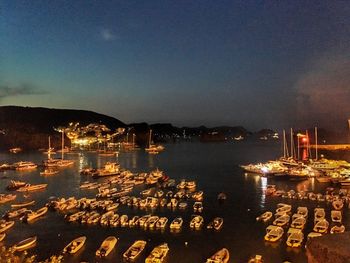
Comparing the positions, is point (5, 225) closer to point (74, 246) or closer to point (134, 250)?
point (74, 246)

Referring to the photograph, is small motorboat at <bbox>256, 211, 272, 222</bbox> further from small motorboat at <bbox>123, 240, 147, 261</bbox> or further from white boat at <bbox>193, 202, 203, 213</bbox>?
small motorboat at <bbox>123, 240, 147, 261</bbox>

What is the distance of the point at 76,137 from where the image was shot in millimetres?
98438

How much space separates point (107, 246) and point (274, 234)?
715 centimetres

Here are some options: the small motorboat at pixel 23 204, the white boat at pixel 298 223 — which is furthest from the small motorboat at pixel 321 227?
the small motorboat at pixel 23 204

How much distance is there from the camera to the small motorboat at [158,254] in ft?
43.8

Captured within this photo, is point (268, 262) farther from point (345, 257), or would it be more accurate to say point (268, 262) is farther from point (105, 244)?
point (345, 257)

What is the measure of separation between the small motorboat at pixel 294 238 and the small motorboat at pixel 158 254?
199 inches

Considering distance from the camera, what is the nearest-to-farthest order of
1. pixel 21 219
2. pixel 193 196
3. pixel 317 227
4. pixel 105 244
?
pixel 105 244 < pixel 317 227 < pixel 21 219 < pixel 193 196

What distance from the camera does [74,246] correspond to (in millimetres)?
14789

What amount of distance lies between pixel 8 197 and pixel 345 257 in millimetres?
27958

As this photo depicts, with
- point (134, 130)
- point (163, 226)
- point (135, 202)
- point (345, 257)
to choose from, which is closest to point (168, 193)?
point (135, 202)

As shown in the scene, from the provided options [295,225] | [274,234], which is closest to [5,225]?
[274,234]

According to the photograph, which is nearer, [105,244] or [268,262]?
[268,262]

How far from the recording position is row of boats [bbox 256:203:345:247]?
15195 mm
